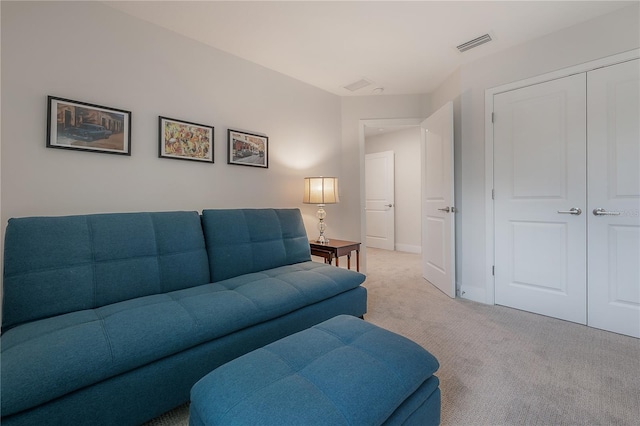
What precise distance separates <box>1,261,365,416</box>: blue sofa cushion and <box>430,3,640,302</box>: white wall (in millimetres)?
1884

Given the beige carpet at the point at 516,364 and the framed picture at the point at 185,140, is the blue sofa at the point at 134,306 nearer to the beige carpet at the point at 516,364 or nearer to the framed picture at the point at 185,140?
the beige carpet at the point at 516,364

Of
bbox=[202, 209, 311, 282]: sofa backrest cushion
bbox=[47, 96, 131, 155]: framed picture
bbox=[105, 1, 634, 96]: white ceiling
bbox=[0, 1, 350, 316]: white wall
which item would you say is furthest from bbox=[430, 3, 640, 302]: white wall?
bbox=[47, 96, 131, 155]: framed picture

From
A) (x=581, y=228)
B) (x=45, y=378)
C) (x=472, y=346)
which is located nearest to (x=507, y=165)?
(x=581, y=228)

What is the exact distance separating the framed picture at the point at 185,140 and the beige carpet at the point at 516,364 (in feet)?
5.96

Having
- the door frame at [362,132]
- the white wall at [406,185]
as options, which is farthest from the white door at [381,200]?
the door frame at [362,132]

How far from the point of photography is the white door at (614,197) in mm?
2029

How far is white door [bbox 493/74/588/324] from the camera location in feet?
7.43

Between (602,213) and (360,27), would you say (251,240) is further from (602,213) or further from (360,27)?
(602,213)

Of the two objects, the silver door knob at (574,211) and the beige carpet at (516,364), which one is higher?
the silver door knob at (574,211)

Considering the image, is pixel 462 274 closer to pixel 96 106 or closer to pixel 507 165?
pixel 507 165

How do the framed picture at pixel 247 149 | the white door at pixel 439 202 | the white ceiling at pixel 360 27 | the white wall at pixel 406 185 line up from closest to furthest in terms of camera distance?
the white ceiling at pixel 360 27 → the framed picture at pixel 247 149 → the white door at pixel 439 202 → the white wall at pixel 406 185

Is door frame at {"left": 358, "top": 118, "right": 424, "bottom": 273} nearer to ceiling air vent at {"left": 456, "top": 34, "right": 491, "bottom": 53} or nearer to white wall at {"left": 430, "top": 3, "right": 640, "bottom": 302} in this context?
white wall at {"left": 430, "top": 3, "right": 640, "bottom": 302}

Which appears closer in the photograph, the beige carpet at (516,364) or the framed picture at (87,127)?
the beige carpet at (516,364)

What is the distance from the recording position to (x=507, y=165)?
262cm
